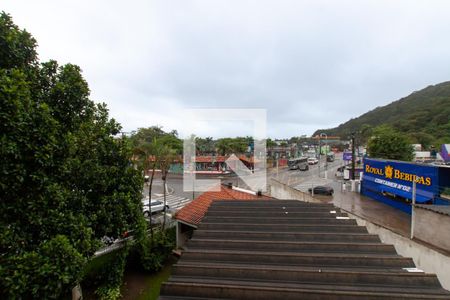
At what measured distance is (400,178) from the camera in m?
13.6

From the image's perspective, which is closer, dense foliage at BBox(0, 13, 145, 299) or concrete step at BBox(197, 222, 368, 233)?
dense foliage at BBox(0, 13, 145, 299)

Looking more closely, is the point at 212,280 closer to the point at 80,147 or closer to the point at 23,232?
the point at 23,232

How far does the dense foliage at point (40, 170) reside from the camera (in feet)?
11.9

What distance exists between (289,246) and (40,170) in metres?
5.32

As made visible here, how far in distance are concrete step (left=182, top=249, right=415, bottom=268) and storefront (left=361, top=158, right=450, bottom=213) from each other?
686cm

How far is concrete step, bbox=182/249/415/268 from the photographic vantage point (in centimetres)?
457

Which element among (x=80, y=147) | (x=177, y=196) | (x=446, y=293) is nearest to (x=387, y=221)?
(x=446, y=293)

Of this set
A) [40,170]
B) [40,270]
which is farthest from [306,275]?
[40,170]

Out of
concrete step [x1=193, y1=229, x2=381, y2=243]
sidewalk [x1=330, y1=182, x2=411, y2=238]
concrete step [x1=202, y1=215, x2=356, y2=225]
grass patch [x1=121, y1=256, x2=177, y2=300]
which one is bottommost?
grass patch [x1=121, y1=256, x2=177, y2=300]

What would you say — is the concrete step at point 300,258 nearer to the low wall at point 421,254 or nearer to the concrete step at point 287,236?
the concrete step at point 287,236

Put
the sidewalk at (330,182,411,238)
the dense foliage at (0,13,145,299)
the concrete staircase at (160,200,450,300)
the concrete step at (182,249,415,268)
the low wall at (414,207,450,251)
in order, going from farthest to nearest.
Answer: the sidewalk at (330,182,411,238)
the low wall at (414,207,450,251)
the concrete step at (182,249,415,268)
the concrete staircase at (160,200,450,300)
the dense foliage at (0,13,145,299)

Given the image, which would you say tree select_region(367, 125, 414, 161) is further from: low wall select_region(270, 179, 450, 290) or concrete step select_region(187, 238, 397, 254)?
concrete step select_region(187, 238, 397, 254)

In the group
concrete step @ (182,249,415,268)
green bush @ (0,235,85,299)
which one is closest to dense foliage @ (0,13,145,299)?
green bush @ (0,235,85,299)

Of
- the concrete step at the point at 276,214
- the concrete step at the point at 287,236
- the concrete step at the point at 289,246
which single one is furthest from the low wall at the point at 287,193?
the concrete step at the point at 289,246
